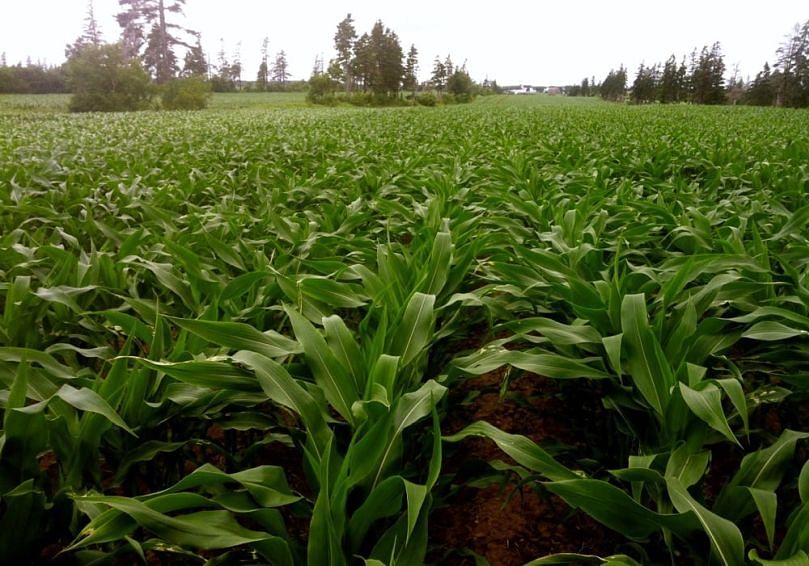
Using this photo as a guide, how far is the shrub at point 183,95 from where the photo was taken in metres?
30.0

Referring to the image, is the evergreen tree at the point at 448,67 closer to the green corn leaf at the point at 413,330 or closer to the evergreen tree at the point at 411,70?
the evergreen tree at the point at 411,70

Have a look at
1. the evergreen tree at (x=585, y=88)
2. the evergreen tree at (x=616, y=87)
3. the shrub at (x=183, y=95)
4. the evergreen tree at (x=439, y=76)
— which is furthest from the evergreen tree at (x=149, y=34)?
the evergreen tree at (x=585, y=88)

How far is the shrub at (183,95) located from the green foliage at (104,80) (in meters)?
1.48

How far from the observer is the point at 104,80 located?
27703 mm

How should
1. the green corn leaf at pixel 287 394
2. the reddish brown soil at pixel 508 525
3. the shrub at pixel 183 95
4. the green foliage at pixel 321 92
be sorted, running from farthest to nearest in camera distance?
the green foliage at pixel 321 92, the shrub at pixel 183 95, the reddish brown soil at pixel 508 525, the green corn leaf at pixel 287 394

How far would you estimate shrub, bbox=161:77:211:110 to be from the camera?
30.0 metres

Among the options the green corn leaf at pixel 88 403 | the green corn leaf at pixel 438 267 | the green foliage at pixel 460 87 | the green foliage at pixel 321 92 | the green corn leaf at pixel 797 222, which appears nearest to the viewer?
the green corn leaf at pixel 88 403

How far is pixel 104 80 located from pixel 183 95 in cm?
419

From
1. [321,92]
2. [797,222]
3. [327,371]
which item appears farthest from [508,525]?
[321,92]

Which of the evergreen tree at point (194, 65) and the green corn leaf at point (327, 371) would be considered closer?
→ the green corn leaf at point (327, 371)

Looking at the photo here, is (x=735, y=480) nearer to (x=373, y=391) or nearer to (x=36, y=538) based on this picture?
(x=373, y=391)

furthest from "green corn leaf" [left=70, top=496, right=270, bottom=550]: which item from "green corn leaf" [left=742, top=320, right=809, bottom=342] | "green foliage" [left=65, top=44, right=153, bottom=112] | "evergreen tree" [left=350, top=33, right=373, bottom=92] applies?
"evergreen tree" [left=350, top=33, right=373, bottom=92]

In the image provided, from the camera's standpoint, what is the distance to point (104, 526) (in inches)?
31.7

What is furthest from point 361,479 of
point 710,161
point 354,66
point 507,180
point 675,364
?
point 354,66
